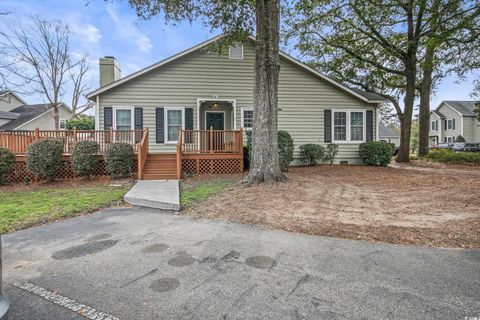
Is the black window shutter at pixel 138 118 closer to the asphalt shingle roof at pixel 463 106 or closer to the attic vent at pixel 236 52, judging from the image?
the attic vent at pixel 236 52

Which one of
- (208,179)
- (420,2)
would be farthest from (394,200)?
(420,2)

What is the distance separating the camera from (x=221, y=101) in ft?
42.9

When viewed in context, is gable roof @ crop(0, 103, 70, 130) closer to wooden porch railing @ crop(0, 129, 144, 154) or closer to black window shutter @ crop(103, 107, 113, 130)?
black window shutter @ crop(103, 107, 113, 130)

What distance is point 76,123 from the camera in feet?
86.1

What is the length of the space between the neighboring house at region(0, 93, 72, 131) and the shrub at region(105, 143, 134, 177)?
21.5m

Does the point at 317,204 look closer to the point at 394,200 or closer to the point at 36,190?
the point at 394,200

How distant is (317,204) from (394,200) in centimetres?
202

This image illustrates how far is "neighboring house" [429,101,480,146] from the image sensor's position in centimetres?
3766

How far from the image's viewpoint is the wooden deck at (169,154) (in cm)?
988

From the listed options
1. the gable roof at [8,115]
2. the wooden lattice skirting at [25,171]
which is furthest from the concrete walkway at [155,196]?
the gable roof at [8,115]

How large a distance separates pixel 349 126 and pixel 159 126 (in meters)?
9.04

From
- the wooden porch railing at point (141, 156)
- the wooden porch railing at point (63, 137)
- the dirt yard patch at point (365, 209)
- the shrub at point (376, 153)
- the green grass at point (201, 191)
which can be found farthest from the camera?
the shrub at point (376, 153)

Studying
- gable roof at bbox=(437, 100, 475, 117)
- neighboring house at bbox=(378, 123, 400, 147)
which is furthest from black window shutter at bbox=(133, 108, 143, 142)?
neighboring house at bbox=(378, 123, 400, 147)

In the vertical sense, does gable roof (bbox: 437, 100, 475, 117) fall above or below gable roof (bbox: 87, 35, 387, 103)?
above
